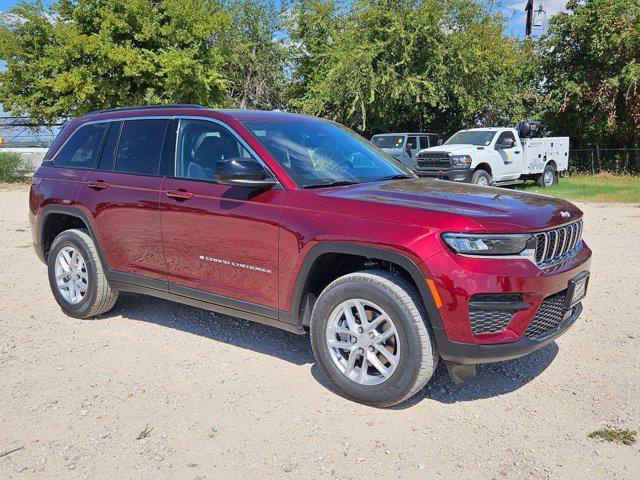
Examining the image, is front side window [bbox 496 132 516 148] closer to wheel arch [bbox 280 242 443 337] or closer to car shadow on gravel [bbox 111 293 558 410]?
car shadow on gravel [bbox 111 293 558 410]

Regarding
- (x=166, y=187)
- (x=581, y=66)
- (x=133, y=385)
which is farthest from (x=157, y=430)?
(x=581, y=66)

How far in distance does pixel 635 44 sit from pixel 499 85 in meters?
5.08

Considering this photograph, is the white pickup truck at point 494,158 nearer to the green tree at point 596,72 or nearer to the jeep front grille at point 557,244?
the green tree at point 596,72

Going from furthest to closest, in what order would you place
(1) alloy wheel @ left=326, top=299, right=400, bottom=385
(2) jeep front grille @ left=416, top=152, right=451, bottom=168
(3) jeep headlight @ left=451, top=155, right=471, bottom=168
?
(2) jeep front grille @ left=416, top=152, right=451, bottom=168 → (3) jeep headlight @ left=451, top=155, right=471, bottom=168 → (1) alloy wheel @ left=326, top=299, right=400, bottom=385

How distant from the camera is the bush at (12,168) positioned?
2473cm

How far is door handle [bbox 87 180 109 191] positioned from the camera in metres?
5.17

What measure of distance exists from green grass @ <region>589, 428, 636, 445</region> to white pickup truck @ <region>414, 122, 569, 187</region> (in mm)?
11982

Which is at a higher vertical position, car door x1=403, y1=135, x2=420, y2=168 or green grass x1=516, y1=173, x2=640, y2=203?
car door x1=403, y1=135, x2=420, y2=168

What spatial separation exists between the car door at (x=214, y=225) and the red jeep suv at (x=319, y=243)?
0.04 ft

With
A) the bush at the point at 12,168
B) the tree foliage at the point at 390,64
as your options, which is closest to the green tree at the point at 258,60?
the tree foliage at the point at 390,64

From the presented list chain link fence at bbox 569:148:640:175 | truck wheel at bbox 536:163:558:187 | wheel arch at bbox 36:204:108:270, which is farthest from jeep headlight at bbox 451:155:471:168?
wheel arch at bbox 36:204:108:270

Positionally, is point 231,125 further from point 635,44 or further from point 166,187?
point 635,44

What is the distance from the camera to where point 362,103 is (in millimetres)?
23641

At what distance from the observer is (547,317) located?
365 cm
